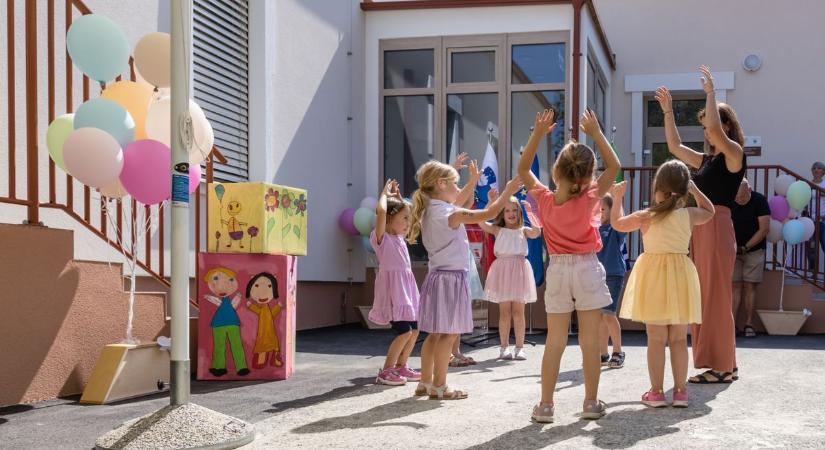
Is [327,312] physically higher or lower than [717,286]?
lower

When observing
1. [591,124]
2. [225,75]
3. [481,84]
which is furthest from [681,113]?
[591,124]

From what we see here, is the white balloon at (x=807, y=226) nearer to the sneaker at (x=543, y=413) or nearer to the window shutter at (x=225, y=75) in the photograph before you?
the window shutter at (x=225, y=75)

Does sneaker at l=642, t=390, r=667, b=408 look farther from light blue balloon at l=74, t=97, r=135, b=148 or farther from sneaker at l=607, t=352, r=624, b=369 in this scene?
light blue balloon at l=74, t=97, r=135, b=148

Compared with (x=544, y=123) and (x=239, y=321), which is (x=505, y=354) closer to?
(x=239, y=321)

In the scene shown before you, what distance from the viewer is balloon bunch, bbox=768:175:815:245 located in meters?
10.1

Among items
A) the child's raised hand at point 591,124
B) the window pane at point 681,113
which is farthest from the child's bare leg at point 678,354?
the window pane at point 681,113

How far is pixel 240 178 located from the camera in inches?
355

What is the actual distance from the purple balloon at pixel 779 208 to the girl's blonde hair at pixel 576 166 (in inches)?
271

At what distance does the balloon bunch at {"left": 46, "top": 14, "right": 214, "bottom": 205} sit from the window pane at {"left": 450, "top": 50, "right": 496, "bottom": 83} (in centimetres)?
648

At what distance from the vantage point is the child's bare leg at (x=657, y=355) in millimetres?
4605

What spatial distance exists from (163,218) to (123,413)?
2548 millimetres

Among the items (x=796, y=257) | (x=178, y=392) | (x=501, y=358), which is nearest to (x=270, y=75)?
(x=501, y=358)

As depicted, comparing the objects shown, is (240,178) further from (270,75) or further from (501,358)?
(501,358)

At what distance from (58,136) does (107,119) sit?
0.32m
